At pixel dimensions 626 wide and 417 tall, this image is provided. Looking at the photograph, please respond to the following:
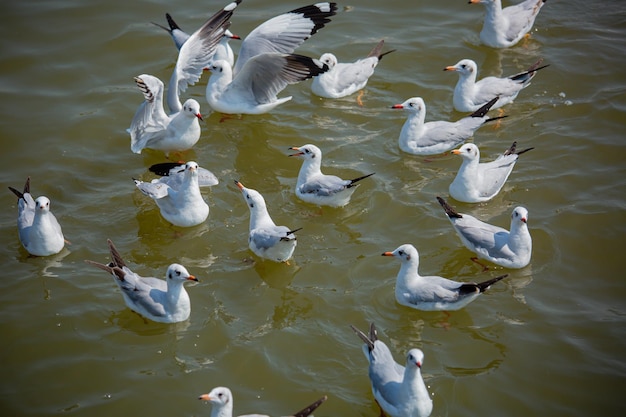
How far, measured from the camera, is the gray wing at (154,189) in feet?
30.2

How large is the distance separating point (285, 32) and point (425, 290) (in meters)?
5.55

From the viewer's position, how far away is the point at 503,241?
846 centimetres

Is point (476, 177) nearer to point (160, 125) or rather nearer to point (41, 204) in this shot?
point (160, 125)

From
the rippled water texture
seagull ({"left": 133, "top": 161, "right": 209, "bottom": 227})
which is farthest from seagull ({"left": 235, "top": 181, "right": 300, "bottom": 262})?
seagull ({"left": 133, "top": 161, "right": 209, "bottom": 227})

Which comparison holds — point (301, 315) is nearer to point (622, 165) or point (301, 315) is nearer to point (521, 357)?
point (521, 357)

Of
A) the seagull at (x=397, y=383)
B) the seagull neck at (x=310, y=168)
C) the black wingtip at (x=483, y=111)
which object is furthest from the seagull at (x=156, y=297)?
the black wingtip at (x=483, y=111)

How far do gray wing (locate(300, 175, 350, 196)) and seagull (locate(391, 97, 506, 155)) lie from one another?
63.0 inches

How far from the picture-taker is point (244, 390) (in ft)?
23.5

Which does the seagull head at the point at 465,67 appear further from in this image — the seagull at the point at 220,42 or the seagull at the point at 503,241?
the seagull at the point at 220,42

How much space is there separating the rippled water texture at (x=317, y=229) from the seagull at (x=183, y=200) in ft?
0.71

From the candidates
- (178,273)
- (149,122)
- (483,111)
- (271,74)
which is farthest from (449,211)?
(149,122)

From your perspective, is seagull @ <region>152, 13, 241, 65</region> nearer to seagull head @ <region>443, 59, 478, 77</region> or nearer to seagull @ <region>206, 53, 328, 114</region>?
seagull @ <region>206, 53, 328, 114</region>

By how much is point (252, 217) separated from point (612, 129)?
558cm

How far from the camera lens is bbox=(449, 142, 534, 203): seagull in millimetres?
9438
